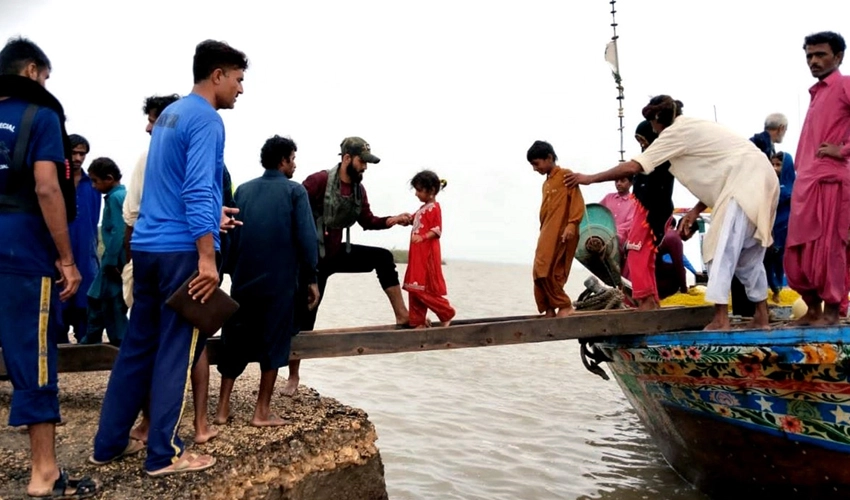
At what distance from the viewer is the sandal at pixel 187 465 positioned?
122 inches

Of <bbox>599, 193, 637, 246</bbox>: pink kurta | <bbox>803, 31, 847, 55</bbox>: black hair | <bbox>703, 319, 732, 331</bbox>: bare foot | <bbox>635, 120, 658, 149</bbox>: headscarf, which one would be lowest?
<bbox>703, 319, 732, 331</bbox>: bare foot

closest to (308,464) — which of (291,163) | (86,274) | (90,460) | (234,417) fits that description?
(234,417)

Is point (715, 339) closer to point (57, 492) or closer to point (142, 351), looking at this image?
point (142, 351)

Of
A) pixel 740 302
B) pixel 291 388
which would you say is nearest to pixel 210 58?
pixel 291 388

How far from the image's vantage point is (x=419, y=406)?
330 inches

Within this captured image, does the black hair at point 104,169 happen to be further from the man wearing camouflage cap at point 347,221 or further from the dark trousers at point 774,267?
the dark trousers at point 774,267

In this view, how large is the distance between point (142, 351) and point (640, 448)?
5377 millimetres

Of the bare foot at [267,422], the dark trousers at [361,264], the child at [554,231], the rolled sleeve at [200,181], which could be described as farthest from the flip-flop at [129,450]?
the child at [554,231]

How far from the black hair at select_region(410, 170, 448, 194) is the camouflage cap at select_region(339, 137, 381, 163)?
0.35 metres

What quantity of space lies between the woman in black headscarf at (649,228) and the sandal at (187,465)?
317 centimetres

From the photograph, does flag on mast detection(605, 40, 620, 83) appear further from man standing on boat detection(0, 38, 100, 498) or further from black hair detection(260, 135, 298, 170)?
man standing on boat detection(0, 38, 100, 498)

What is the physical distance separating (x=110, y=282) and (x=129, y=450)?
5.47ft

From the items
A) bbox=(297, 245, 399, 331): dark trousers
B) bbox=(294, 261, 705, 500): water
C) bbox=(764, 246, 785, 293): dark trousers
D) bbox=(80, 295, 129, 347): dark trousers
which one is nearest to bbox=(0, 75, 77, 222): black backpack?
bbox=(80, 295, 129, 347): dark trousers

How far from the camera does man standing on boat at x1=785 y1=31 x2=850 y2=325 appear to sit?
13.2 feet
